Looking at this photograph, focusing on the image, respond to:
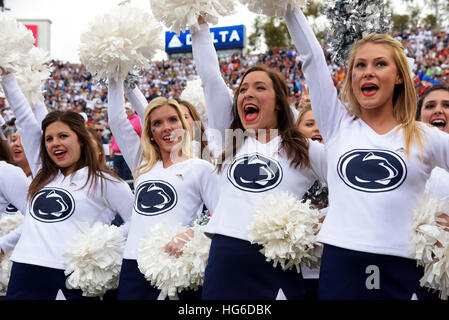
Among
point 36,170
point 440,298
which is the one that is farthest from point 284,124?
point 36,170

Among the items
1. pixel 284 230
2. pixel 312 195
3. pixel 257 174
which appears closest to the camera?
pixel 284 230

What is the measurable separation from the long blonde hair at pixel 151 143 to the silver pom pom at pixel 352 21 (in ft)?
3.55

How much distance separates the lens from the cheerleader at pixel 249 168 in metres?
2.31

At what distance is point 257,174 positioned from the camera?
2.41 meters

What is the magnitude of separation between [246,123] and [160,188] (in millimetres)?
644

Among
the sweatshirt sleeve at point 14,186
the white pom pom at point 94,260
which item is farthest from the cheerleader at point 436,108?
the sweatshirt sleeve at point 14,186

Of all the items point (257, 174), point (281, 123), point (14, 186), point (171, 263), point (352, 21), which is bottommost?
point (171, 263)

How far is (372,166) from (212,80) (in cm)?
95

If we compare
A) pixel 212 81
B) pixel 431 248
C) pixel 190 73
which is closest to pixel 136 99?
pixel 212 81

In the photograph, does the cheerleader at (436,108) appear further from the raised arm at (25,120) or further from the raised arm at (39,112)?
the raised arm at (39,112)

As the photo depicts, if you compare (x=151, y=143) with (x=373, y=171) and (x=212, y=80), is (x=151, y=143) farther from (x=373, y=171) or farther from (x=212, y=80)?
(x=373, y=171)

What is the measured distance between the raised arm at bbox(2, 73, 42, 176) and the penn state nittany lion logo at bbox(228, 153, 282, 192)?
1570mm
